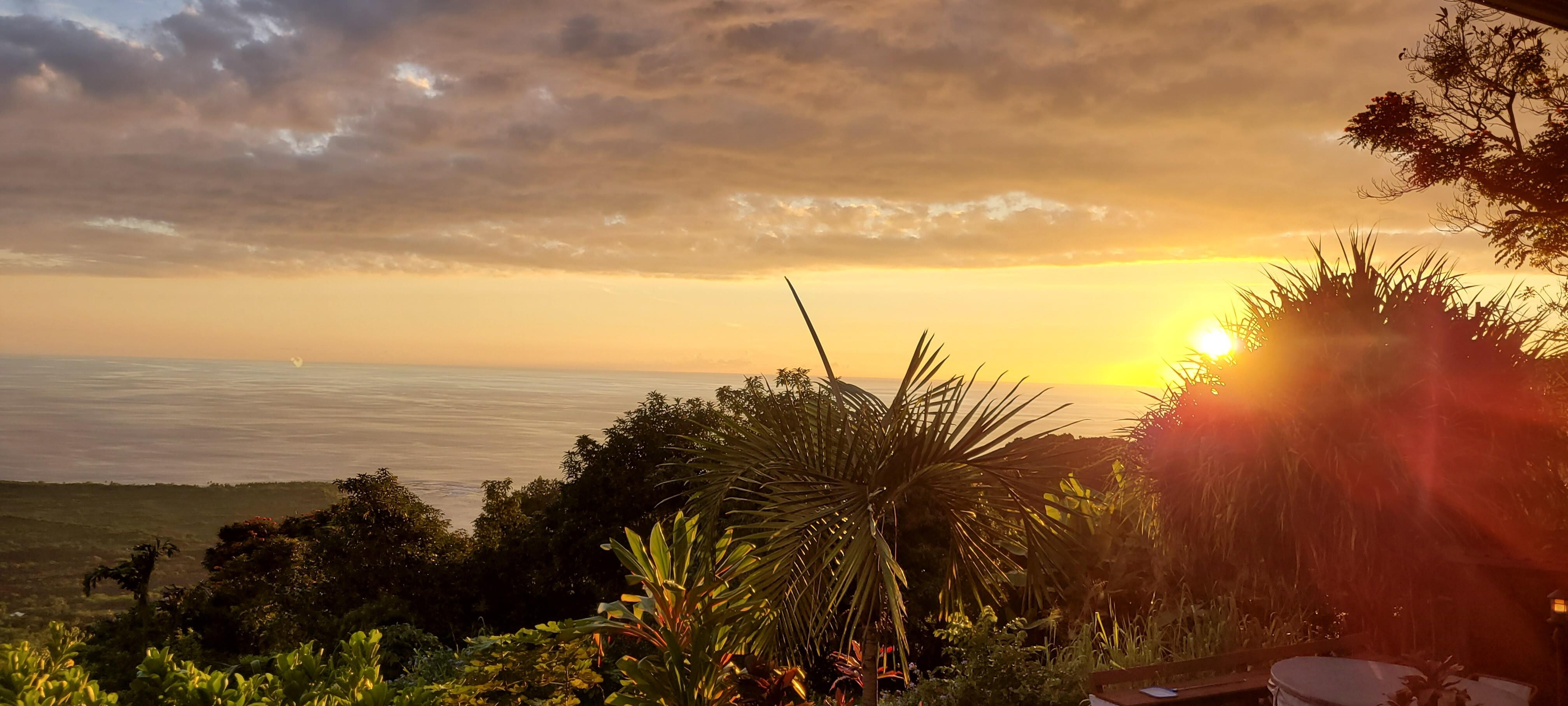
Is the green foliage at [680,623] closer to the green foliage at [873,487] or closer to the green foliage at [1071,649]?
the green foliage at [873,487]

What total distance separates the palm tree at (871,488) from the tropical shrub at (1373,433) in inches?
39.0

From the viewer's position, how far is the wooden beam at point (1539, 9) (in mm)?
2305

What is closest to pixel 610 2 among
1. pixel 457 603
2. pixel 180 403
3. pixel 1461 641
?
pixel 1461 641

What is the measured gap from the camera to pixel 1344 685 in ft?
10.5

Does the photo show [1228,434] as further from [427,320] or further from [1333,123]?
[427,320]

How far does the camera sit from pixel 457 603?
17.2m

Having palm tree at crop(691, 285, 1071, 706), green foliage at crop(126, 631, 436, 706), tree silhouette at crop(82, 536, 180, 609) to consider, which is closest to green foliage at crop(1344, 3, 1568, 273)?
palm tree at crop(691, 285, 1071, 706)

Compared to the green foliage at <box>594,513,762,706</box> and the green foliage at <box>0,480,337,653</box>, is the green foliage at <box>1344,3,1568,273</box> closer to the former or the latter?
the green foliage at <box>594,513,762,706</box>

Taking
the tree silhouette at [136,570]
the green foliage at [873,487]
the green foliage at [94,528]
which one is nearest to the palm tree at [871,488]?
the green foliage at [873,487]

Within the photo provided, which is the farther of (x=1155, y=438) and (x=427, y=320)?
(x=427, y=320)

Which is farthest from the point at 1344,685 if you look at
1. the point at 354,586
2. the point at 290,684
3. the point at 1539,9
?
the point at 354,586

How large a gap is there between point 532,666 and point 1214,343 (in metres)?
3.46

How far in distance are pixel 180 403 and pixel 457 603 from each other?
201 meters

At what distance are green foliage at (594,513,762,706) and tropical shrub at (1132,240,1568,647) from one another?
226 cm
